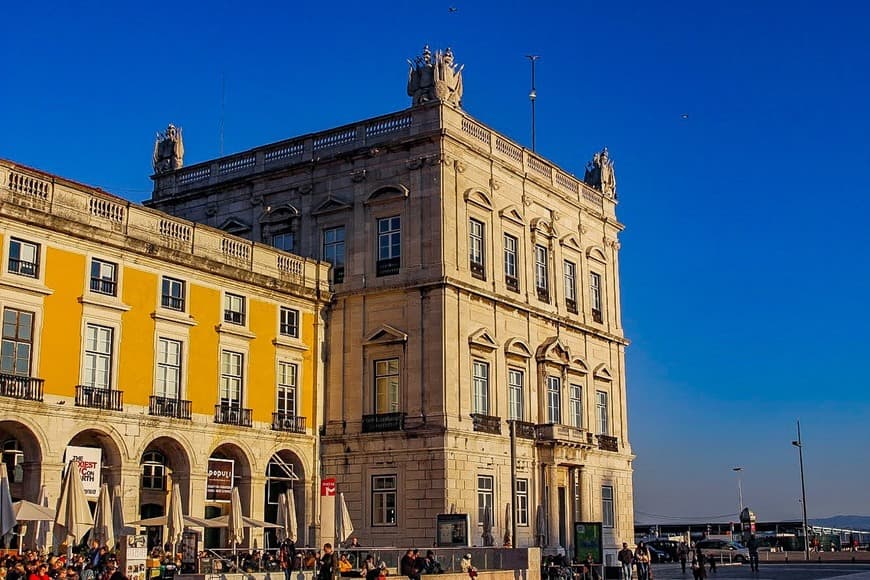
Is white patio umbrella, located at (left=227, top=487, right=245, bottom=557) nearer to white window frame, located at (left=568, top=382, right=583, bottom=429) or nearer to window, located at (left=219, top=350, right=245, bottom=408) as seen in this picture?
window, located at (left=219, top=350, right=245, bottom=408)

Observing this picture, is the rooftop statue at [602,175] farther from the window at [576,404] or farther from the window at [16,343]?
the window at [16,343]

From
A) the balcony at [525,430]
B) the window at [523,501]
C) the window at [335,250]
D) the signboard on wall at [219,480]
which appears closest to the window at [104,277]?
the signboard on wall at [219,480]

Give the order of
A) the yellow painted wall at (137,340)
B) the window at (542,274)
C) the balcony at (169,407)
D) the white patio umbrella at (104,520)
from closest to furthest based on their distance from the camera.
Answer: the white patio umbrella at (104,520)
the yellow painted wall at (137,340)
the balcony at (169,407)
the window at (542,274)

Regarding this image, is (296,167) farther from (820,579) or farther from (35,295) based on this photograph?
(820,579)

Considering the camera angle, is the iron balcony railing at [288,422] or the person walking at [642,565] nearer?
the person walking at [642,565]

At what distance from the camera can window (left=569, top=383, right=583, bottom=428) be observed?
157 feet

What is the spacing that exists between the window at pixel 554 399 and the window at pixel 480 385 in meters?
4.53

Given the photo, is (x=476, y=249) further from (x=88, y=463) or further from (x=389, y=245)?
(x=88, y=463)

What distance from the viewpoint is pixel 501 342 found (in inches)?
1705

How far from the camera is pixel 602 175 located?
53656 millimetres

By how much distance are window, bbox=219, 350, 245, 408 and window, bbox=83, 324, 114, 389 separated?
4808mm

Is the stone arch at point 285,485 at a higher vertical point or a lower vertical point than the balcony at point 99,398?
lower

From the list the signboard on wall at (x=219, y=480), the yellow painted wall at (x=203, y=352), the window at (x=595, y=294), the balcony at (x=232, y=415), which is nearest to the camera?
the yellow painted wall at (x=203, y=352)

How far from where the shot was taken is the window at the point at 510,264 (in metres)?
44.8
